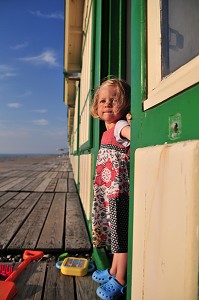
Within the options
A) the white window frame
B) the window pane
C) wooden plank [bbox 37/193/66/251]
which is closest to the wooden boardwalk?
wooden plank [bbox 37/193/66/251]

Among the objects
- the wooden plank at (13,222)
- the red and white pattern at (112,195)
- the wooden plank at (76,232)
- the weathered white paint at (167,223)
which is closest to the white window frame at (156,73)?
the weathered white paint at (167,223)

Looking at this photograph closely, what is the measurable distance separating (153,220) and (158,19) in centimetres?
68

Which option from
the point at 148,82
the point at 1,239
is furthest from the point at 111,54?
the point at 1,239

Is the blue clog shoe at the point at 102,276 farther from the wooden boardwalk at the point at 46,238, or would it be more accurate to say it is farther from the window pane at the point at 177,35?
the window pane at the point at 177,35

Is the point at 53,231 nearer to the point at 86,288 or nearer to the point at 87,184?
the point at 87,184

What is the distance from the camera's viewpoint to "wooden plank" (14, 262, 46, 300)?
1.71 metres

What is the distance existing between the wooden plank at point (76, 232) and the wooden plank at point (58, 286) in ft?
1.49

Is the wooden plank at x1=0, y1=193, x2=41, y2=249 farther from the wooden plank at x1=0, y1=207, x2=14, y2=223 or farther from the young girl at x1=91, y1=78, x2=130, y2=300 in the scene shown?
the young girl at x1=91, y1=78, x2=130, y2=300

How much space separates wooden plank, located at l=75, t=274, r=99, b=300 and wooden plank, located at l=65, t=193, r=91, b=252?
54 cm

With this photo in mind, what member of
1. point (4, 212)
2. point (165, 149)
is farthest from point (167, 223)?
point (4, 212)

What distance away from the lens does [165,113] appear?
91 centimetres

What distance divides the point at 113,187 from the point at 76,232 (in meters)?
1.41

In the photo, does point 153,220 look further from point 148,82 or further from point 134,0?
point 134,0

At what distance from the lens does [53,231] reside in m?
2.99
